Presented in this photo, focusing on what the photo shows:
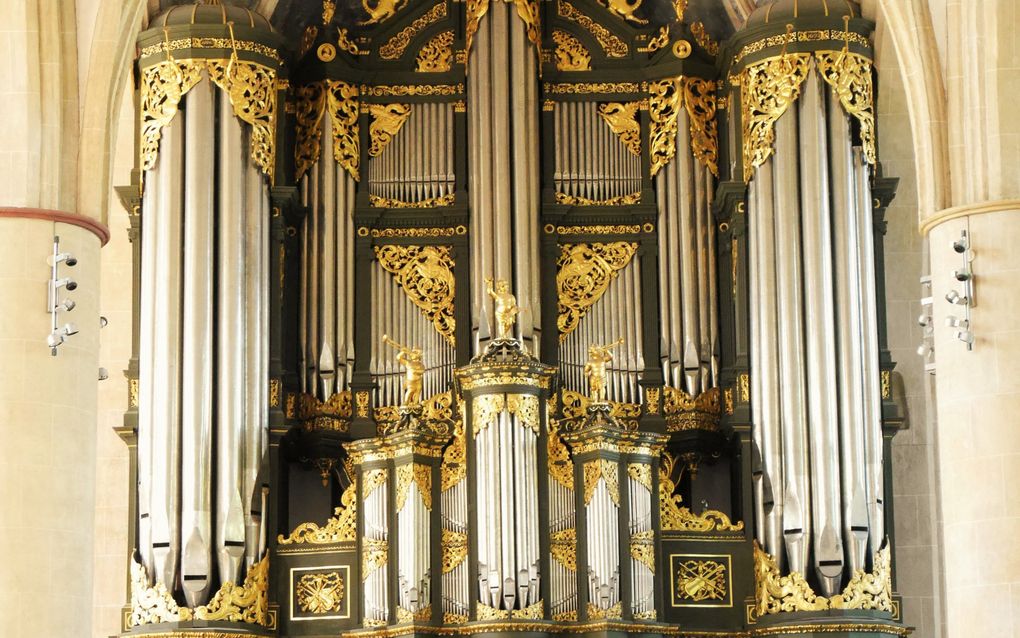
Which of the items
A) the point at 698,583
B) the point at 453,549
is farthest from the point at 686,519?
the point at 453,549

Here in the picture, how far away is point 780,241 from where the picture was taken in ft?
73.7

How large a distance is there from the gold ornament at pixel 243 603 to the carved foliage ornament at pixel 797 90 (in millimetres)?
6322

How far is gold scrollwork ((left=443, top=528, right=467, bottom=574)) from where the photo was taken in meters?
21.5

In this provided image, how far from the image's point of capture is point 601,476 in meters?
21.6

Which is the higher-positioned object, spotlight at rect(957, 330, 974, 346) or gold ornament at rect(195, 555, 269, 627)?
spotlight at rect(957, 330, 974, 346)

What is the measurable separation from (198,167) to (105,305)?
2.54 meters

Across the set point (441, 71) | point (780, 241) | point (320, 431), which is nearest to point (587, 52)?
point (441, 71)

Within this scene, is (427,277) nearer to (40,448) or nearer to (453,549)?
(453,549)

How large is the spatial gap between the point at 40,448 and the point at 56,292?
1253mm

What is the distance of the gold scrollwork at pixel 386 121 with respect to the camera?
24219 millimetres

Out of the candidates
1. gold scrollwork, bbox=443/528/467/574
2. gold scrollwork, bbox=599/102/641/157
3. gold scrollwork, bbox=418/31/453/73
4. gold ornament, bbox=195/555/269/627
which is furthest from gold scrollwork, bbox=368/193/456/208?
gold ornament, bbox=195/555/269/627

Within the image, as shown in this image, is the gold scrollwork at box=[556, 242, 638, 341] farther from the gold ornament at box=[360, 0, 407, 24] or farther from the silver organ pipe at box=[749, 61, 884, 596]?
the gold ornament at box=[360, 0, 407, 24]

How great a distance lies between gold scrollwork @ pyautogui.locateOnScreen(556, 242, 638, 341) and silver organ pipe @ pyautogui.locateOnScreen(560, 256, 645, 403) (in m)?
0.06

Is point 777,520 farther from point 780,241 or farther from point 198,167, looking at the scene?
point 198,167
